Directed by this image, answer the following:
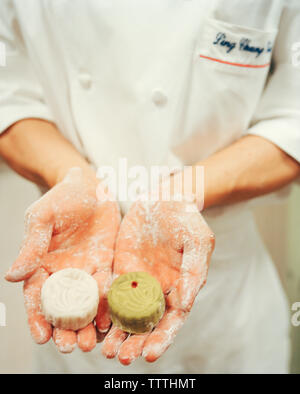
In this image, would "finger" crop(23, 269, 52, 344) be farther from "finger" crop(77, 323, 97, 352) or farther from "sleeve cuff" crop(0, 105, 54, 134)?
"sleeve cuff" crop(0, 105, 54, 134)

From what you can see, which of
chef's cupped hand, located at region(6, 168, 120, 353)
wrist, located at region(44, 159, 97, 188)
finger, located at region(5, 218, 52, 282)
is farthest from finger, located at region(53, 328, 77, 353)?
wrist, located at region(44, 159, 97, 188)

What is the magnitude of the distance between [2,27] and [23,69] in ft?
0.33

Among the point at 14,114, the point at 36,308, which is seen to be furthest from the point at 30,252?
the point at 14,114

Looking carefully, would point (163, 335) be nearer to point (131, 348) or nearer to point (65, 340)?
point (131, 348)

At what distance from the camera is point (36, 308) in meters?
0.68

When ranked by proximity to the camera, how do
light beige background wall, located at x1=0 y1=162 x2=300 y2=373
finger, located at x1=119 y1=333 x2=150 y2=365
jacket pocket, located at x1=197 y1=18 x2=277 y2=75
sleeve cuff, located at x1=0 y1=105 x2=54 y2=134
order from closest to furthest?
finger, located at x1=119 y1=333 x2=150 y2=365 → jacket pocket, located at x1=197 y1=18 x2=277 y2=75 → sleeve cuff, located at x1=0 y1=105 x2=54 y2=134 → light beige background wall, located at x1=0 y1=162 x2=300 y2=373

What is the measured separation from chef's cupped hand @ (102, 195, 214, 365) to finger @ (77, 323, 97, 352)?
0.02m

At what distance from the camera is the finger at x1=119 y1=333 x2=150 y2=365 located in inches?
24.2

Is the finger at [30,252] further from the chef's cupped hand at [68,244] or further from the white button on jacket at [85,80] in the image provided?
the white button on jacket at [85,80]

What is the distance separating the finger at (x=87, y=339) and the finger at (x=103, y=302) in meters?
0.04

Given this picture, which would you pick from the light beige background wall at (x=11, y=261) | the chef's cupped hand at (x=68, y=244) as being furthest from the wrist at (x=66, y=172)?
the light beige background wall at (x=11, y=261)

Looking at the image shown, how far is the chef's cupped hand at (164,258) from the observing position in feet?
2.10

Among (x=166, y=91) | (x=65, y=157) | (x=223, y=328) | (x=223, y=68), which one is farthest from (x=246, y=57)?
(x=223, y=328)

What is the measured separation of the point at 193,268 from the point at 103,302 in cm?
20
